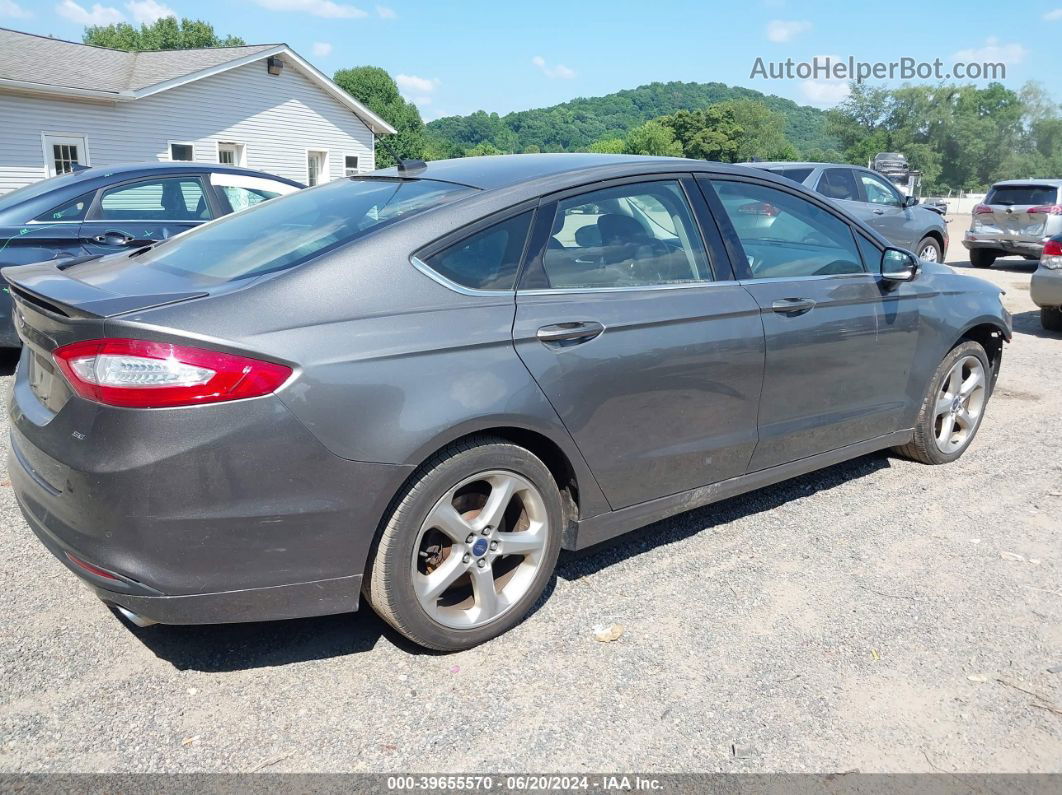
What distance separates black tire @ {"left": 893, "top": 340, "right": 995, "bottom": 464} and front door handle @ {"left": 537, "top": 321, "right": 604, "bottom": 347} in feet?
8.12

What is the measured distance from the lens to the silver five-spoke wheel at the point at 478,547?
9.32 ft

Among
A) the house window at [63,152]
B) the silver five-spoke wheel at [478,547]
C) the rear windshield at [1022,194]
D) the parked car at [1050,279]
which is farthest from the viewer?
the house window at [63,152]

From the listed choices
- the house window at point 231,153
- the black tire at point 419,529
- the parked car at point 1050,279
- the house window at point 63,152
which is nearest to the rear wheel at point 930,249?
the parked car at point 1050,279

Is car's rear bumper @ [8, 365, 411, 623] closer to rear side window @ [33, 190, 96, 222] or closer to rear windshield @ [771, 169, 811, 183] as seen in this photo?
rear side window @ [33, 190, 96, 222]

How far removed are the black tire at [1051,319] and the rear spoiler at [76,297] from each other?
33.0 feet

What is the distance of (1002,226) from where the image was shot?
1620 centimetres

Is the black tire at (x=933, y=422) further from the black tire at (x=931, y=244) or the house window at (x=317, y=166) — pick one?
the house window at (x=317, y=166)

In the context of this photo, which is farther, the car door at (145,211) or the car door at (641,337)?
the car door at (145,211)

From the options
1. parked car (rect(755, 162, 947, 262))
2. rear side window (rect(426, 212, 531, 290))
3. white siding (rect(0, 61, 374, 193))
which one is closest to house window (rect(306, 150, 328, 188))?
white siding (rect(0, 61, 374, 193))

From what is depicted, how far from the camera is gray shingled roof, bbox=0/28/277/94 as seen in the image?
19562mm

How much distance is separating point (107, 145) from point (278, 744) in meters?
21.9

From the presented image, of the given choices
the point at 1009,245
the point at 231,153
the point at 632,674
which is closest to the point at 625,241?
the point at 632,674

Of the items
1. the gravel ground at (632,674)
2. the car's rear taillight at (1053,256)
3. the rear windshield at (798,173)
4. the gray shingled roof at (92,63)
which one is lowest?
the gravel ground at (632,674)

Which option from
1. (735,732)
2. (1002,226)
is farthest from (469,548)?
(1002,226)
